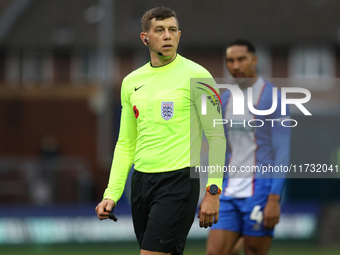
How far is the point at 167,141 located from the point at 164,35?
0.77m

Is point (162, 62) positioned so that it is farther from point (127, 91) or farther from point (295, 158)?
point (295, 158)

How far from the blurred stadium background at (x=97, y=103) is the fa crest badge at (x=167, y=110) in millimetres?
7069

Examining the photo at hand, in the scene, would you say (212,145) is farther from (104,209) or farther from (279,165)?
(279,165)

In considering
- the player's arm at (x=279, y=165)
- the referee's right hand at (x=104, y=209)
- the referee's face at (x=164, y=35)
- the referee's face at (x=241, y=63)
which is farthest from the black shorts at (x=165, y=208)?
the referee's face at (x=241, y=63)

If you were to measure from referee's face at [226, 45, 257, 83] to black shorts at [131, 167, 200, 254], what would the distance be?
1.82m

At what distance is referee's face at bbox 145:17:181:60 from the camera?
4367mm

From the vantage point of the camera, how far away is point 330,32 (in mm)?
34062

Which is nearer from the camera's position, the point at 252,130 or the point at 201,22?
the point at 252,130

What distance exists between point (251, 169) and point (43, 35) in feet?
100

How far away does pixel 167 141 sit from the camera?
170 inches

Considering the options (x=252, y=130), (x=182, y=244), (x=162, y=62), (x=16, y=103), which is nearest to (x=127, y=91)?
(x=162, y=62)

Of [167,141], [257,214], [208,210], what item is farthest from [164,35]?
[257,214]

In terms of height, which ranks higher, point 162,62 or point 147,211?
point 162,62

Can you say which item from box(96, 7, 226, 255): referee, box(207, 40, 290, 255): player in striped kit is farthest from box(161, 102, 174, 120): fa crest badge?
box(207, 40, 290, 255): player in striped kit
